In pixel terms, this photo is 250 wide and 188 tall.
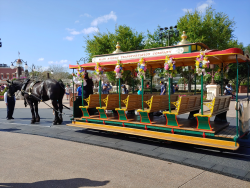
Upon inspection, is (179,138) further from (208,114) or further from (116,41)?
(116,41)

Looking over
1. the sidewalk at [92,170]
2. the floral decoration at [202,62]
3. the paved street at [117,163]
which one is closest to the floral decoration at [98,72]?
the paved street at [117,163]

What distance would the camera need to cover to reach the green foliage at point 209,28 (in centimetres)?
2473

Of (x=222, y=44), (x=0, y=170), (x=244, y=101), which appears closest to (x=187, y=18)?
(x=222, y=44)

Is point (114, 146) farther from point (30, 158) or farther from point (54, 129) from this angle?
point (54, 129)

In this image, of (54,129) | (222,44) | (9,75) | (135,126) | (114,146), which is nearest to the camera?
(114,146)

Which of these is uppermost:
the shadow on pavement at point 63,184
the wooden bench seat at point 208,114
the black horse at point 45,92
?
the black horse at point 45,92

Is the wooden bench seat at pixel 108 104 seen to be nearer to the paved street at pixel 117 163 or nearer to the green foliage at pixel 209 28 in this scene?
the paved street at pixel 117 163

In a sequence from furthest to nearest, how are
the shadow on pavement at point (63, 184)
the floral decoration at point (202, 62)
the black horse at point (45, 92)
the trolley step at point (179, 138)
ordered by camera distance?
the black horse at point (45, 92)
the floral decoration at point (202, 62)
the trolley step at point (179, 138)
the shadow on pavement at point (63, 184)

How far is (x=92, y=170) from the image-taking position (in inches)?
175

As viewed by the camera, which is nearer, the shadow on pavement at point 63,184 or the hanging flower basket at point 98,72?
the shadow on pavement at point 63,184

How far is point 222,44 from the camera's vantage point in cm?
2553

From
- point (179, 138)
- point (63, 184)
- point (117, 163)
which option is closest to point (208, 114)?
point (179, 138)

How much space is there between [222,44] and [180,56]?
2284 cm

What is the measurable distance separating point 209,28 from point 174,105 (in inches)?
847
